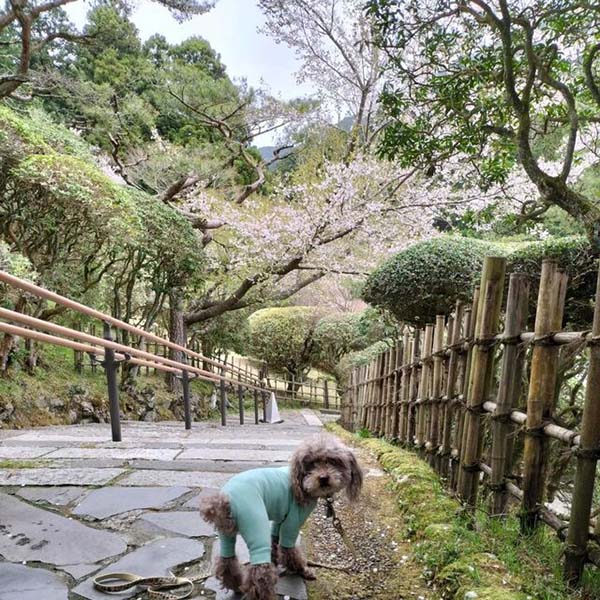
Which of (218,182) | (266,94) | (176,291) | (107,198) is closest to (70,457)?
(107,198)

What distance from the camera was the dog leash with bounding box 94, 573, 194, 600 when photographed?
4.78 ft

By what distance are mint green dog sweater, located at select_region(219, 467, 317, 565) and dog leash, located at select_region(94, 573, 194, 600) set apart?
0.17 meters

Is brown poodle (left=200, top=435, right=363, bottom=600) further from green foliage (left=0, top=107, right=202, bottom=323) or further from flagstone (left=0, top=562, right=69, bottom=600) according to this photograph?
green foliage (left=0, top=107, right=202, bottom=323)

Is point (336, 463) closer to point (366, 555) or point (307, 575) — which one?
point (307, 575)

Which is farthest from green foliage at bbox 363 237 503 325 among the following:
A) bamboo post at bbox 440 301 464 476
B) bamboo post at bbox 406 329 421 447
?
bamboo post at bbox 440 301 464 476

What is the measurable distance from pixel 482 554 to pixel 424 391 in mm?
1960

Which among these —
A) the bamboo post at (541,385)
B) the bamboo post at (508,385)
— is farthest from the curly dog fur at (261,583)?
the bamboo post at (508,385)

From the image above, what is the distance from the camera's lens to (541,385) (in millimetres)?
1860

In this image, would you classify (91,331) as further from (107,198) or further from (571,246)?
(571,246)

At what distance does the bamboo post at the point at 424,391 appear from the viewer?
11.8ft

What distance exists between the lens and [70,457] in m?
3.15

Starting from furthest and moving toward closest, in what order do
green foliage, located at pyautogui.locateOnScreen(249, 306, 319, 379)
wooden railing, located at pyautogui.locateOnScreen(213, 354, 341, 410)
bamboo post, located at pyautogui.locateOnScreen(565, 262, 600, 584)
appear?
wooden railing, located at pyautogui.locateOnScreen(213, 354, 341, 410)
green foliage, located at pyautogui.locateOnScreen(249, 306, 319, 379)
bamboo post, located at pyautogui.locateOnScreen(565, 262, 600, 584)

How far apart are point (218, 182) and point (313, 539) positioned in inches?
465

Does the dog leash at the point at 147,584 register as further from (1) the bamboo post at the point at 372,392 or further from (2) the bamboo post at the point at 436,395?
(1) the bamboo post at the point at 372,392
